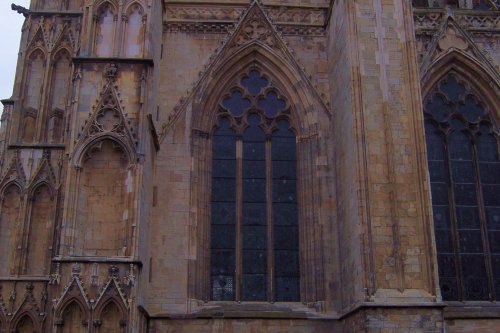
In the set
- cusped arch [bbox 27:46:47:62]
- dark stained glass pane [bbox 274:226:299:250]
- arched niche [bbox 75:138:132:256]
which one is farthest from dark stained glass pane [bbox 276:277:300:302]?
cusped arch [bbox 27:46:47:62]

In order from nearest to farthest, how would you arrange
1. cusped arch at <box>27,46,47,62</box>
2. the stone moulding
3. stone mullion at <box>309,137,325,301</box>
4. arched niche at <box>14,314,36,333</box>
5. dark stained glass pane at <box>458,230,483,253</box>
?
arched niche at <box>14,314,36,333</box>
stone mullion at <box>309,137,325,301</box>
dark stained glass pane at <box>458,230,483,253</box>
the stone moulding
cusped arch at <box>27,46,47,62</box>

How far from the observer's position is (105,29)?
49.2 feet

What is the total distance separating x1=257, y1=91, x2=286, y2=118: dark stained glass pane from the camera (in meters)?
16.6

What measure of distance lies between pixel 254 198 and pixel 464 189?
4.96 meters

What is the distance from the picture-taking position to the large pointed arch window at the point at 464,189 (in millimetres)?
15289

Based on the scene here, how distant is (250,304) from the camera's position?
48.5 feet

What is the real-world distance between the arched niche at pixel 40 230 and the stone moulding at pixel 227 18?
16.5ft

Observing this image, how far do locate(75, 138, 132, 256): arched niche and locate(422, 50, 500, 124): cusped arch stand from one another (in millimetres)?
7704

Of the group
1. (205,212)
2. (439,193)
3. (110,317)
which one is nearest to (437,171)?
(439,193)

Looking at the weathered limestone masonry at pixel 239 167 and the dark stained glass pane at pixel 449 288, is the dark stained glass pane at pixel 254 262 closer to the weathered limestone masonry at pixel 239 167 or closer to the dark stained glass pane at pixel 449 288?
the weathered limestone masonry at pixel 239 167

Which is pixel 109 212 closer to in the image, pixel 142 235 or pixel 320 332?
pixel 142 235

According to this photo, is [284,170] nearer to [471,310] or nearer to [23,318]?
[471,310]

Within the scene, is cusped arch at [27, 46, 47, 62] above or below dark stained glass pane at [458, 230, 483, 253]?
above

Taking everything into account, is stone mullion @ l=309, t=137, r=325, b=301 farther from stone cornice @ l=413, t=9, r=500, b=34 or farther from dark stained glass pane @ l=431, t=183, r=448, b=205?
stone cornice @ l=413, t=9, r=500, b=34
